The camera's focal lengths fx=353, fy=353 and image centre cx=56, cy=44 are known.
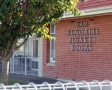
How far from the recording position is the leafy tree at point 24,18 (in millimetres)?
8664

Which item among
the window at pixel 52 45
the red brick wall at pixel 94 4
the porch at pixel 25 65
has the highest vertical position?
the red brick wall at pixel 94 4

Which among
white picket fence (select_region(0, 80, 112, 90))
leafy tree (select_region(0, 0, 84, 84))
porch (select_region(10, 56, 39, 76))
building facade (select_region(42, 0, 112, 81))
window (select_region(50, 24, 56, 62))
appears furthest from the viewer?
porch (select_region(10, 56, 39, 76))

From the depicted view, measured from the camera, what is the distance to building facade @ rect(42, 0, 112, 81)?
50.3 ft

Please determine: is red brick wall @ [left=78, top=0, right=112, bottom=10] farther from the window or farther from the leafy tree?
the leafy tree

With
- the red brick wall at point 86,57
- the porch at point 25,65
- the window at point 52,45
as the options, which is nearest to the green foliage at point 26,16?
the red brick wall at point 86,57

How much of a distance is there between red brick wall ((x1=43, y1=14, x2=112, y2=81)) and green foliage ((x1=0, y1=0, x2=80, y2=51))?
6691 mm

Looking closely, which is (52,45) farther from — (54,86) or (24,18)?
(54,86)

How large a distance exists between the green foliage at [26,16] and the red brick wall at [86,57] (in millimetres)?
6691

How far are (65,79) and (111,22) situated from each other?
14.5ft

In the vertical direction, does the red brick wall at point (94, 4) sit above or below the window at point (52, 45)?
above

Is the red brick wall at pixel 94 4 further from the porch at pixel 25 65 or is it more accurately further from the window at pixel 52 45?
the porch at pixel 25 65

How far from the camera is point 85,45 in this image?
1680 cm

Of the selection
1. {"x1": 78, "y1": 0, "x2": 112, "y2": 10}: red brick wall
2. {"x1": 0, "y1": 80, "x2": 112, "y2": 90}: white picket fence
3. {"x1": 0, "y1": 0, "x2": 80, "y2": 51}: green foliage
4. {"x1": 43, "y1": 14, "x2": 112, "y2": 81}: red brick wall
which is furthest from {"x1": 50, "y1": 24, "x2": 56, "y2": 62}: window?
{"x1": 0, "y1": 80, "x2": 112, "y2": 90}: white picket fence

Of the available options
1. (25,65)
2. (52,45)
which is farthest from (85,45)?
(25,65)
